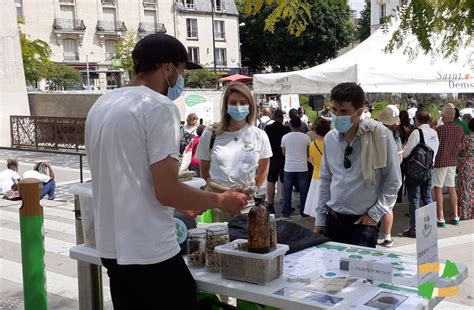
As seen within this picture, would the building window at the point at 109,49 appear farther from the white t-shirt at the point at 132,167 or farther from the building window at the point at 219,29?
the white t-shirt at the point at 132,167

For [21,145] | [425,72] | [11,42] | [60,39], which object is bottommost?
[21,145]

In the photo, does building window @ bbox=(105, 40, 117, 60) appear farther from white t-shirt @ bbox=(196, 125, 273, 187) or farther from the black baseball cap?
the black baseball cap

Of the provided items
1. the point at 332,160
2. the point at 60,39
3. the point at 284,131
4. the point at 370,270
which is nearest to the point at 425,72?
the point at 284,131

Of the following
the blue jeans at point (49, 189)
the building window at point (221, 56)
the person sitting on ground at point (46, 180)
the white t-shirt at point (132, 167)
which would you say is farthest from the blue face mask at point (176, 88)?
the building window at point (221, 56)

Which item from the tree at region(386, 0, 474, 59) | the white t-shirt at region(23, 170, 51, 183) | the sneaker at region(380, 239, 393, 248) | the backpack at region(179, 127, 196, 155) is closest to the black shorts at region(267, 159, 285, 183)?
the backpack at region(179, 127, 196, 155)

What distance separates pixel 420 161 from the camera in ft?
24.3

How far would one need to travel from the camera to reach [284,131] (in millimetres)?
9594

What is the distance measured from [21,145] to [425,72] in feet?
54.9

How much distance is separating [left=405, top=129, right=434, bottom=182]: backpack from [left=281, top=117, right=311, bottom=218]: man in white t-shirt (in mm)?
1900

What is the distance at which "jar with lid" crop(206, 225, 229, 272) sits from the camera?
268 cm

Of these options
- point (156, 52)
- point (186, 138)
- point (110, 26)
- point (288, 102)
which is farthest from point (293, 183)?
point (110, 26)

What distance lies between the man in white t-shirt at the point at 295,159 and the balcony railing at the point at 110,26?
49710 millimetres

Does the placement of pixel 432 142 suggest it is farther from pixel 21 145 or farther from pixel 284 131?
pixel 21 145

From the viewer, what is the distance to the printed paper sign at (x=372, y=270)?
249 cm
